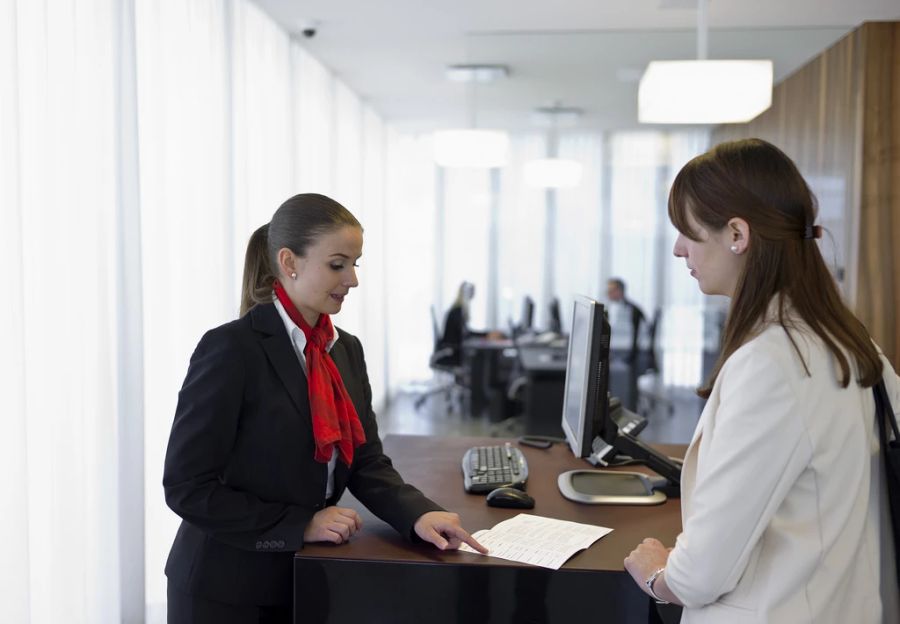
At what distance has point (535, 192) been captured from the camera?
651cm

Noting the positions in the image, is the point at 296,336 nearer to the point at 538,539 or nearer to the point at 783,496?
the point at 538,539

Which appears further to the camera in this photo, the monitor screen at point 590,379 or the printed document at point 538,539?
the monitor screen at point 590,379

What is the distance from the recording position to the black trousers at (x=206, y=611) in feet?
6.01

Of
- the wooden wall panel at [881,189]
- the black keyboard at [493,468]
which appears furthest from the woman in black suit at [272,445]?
the wooden wall panel at [881,189]

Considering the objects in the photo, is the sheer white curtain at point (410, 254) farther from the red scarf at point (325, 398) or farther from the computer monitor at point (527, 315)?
the red scarf at point (325, 398)

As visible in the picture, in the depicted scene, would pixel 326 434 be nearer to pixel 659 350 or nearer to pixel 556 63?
pixel 556 63

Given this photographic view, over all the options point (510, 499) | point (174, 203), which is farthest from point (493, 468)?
point (174, 203)

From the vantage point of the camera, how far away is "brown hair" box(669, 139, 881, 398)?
133cm

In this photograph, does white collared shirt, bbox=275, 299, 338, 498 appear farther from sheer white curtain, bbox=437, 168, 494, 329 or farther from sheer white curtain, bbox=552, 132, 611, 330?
sheer white curtain, bbox=552, 132, 611, 330

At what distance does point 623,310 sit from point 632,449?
557 cm

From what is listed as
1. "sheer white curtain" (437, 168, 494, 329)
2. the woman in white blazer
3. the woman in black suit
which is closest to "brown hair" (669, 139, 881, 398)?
the woman in white blazer

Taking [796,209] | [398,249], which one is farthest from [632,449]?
[398,249]

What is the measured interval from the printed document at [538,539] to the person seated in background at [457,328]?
4.12 metres

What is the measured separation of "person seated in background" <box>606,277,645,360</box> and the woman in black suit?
5.58 m
